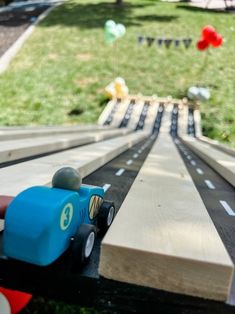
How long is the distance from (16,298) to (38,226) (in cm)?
50

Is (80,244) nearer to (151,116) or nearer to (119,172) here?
(119,172)

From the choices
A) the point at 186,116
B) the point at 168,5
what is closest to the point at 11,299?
the point at 186,116

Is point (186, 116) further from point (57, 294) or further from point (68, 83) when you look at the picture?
point (57, 294)

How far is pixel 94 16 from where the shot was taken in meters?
27.6

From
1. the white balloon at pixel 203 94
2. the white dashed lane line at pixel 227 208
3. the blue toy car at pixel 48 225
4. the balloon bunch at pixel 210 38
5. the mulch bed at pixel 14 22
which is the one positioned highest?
the mulch bed at pixel 14 22

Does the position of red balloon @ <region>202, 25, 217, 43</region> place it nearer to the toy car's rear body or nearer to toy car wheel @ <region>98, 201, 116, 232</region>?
toy car wheel @ <region>98, 201, 116, 232</region>

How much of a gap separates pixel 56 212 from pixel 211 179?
12.4ft

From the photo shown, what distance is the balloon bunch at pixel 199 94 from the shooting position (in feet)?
58.4

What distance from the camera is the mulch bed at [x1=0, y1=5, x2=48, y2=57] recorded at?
22453 millimetres

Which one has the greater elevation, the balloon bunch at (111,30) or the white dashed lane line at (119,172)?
the balloon bunch at (111,30)

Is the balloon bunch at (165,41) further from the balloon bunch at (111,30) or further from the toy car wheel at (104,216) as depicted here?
the toy car wheel at (104,216)

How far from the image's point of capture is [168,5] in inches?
1238

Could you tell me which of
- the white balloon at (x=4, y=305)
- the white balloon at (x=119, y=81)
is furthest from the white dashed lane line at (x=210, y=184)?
the white balloon at (x=119, y=81)

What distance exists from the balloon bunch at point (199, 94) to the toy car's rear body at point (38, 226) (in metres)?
16.9
